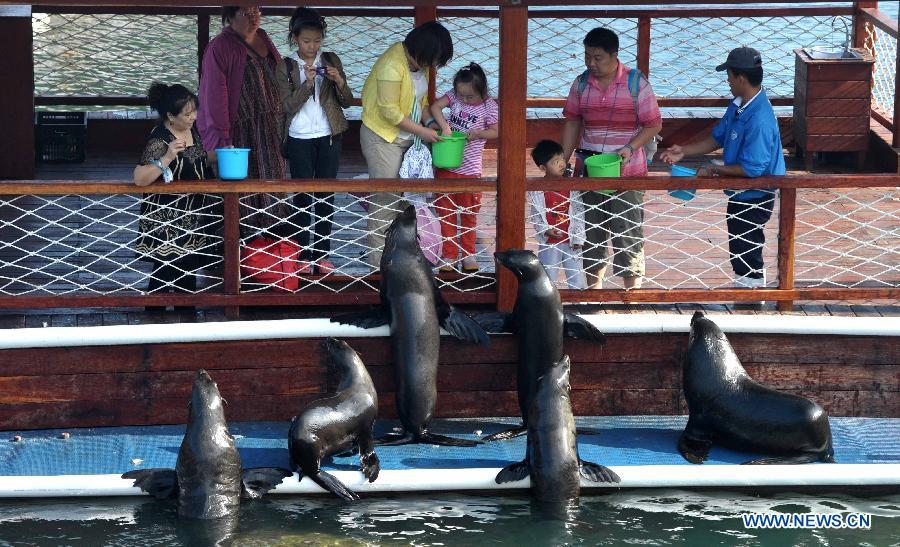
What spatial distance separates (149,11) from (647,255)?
405cm

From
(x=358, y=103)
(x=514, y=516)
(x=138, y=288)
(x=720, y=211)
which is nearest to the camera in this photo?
(x=514, y=516)

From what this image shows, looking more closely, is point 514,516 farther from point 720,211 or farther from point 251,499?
point 720,211

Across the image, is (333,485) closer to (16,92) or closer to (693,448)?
(693,448)

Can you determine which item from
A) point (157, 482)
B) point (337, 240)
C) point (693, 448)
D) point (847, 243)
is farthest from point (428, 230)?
point (847, 243)

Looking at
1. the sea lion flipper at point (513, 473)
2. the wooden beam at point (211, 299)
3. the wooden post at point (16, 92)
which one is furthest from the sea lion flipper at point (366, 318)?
the wooden post at point (16, 92)

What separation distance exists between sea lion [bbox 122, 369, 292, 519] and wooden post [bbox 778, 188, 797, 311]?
3.06 m

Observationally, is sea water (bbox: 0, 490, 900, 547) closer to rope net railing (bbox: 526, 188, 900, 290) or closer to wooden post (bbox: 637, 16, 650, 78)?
rope net railing (bbox: 526, 188, 900, 290)

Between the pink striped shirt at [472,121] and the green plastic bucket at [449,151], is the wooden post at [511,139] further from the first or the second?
the pink striped shirt at [472,121]

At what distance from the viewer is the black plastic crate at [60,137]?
1109 centimetres

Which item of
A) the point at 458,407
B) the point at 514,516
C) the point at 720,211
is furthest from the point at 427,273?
the point at 720,211

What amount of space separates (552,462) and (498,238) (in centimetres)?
141

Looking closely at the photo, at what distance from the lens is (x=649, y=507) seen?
7504 millimetres

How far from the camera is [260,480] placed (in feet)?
24.4

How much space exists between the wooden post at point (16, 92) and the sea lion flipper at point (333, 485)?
428cm
